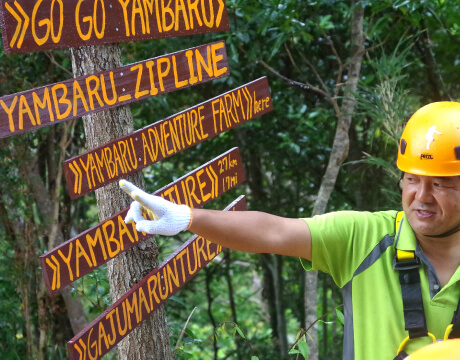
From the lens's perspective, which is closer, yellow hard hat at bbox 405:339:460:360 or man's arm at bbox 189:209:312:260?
yellow hard hat at bbox 405:339:460:360

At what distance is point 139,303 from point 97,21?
3.73 feet

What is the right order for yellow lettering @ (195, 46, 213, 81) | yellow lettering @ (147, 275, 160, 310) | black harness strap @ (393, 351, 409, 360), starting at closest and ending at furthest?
black harness strap @ (393, 351, 409, 360) < yellow lettering @ (147, 275, 160, 310) < yellow lettering @ (195, 46, 213, 81)

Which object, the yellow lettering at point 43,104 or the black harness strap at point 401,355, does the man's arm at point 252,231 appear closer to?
the black harness strap at point 401,355

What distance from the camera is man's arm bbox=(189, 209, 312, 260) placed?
181 centimetres

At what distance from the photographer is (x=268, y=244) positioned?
1869 mm

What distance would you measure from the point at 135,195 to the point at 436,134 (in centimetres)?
92

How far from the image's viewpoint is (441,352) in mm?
1538

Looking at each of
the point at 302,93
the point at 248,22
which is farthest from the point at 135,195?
the point at 302,93

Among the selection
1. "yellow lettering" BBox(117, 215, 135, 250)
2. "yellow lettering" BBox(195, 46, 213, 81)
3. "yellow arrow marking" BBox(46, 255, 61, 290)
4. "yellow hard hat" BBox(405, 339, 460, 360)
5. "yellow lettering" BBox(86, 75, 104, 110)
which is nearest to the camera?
"yellow hard hat" BBox(405, 339, 460, 360)

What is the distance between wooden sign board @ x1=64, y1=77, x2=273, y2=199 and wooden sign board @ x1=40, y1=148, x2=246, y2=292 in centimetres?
15

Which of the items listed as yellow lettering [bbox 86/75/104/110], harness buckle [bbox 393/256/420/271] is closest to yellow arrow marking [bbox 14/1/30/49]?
yellow lettering [bbox 86/75/104/110]

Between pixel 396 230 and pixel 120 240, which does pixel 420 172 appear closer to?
pixel 396 230

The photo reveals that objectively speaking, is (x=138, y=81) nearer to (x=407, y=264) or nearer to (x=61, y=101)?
(x=61, y=101)

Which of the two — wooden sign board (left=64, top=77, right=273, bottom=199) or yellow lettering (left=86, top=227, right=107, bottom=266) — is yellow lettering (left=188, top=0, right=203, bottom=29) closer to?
wooden sign board (left=64, top=77, right=273, bottom=199)
